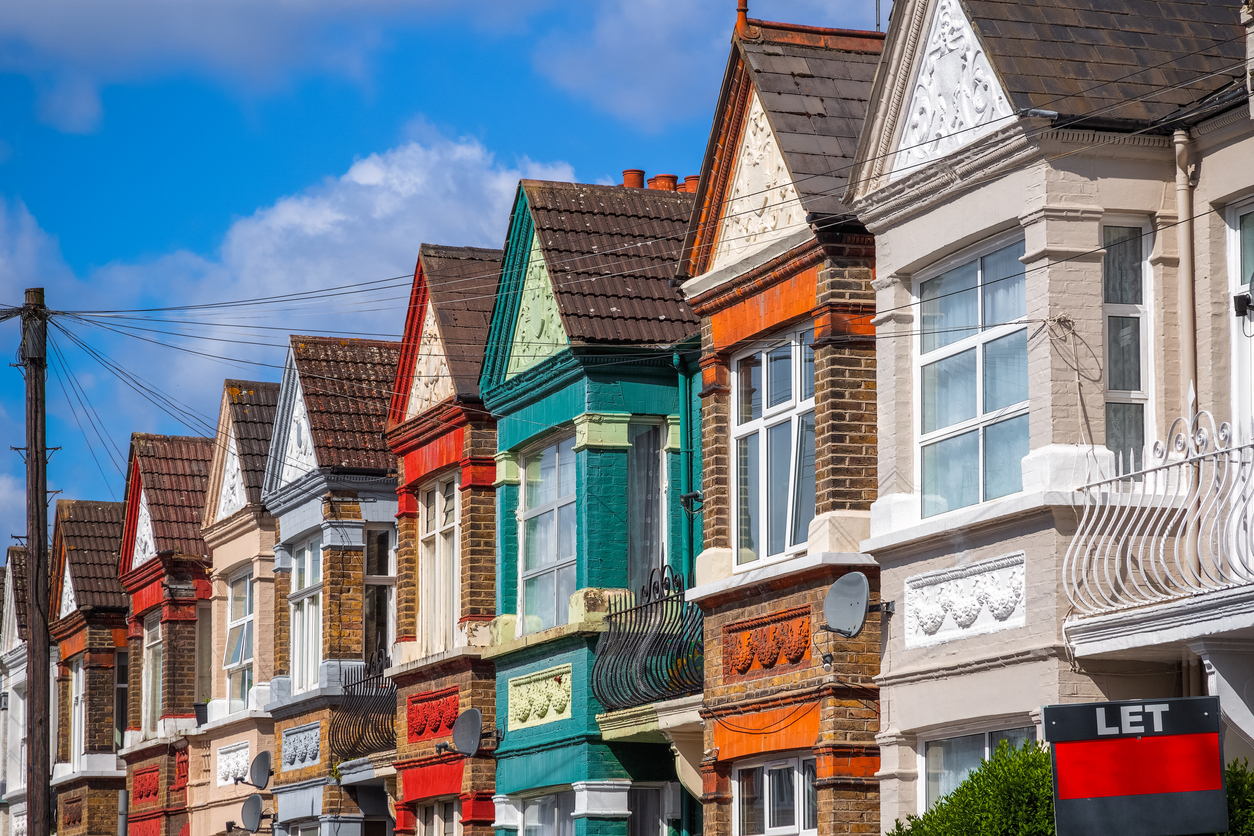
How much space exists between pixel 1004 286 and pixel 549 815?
945cm

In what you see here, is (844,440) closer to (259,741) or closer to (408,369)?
(408,369)

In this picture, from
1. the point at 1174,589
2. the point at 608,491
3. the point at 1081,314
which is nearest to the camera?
the point at 1174,589

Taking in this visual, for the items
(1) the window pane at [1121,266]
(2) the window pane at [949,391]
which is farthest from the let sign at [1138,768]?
(2) the window pane at [949,391]

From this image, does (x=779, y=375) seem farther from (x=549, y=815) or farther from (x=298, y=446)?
(x=298, y=446)

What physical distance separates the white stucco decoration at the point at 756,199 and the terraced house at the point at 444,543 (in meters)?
5.79

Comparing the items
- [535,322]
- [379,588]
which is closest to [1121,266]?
[535,322]

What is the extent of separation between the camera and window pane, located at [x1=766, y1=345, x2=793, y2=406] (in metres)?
17.8

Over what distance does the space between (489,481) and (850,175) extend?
806cm

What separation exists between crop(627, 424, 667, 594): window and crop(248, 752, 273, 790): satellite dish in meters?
9.99

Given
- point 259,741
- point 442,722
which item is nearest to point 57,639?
point 259,741

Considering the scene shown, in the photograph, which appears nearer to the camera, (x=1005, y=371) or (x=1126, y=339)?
(x=1126, y=339)

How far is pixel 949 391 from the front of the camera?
15.7 m

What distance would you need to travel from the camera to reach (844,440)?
1659 centimetres

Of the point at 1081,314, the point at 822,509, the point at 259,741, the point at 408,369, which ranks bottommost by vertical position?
the point at 259,741
